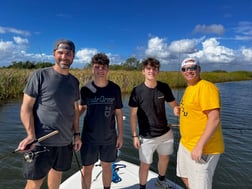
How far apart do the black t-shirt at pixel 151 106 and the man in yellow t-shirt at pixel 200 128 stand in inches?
19.3

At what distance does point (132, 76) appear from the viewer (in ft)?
67.1

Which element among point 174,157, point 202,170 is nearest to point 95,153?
point 202,170

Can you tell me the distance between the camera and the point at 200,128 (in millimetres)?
2682

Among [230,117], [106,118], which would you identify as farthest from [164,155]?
[230,117]

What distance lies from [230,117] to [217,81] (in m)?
35.8

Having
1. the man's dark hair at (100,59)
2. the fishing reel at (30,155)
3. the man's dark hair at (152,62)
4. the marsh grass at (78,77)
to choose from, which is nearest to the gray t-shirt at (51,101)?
the fishing reel at (30,155)

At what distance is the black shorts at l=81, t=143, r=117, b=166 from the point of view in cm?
317

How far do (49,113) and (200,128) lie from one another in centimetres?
171

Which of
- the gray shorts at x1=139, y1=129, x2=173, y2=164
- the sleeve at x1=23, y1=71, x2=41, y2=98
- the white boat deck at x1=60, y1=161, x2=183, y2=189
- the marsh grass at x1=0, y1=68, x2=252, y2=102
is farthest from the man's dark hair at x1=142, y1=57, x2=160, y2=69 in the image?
the marsh grass at x1=0, y1=68, x2=252, y2=102

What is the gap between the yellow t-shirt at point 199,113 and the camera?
8.27ft

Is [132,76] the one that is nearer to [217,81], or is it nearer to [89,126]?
[89,126]

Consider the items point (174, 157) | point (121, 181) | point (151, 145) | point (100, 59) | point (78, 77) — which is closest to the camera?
point (100, 59)

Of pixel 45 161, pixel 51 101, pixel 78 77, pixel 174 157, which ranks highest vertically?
pixel 78 77

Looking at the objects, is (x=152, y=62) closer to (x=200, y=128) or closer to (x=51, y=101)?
(x=200, y=128)
